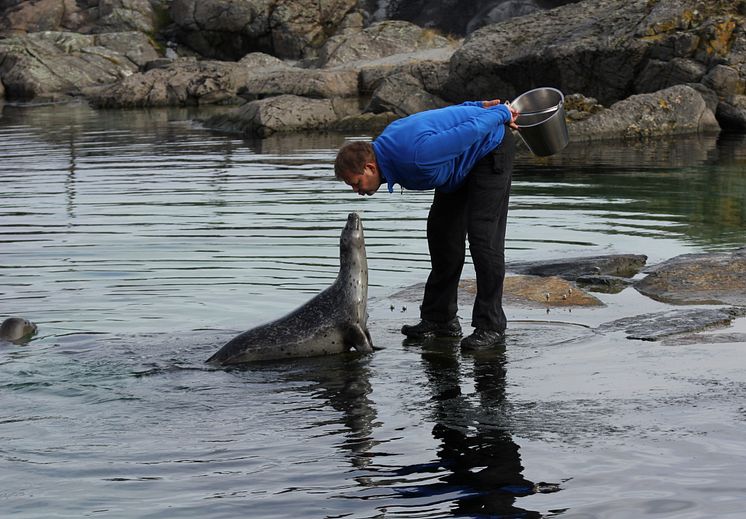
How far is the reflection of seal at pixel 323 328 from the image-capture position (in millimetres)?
7562

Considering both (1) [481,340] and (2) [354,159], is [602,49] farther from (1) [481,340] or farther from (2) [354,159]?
(2) [354,159]

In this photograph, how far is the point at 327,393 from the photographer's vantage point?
677 centimetres

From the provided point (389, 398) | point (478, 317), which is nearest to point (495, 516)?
point (389, 398)

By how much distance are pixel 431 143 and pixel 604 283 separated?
329 centimetres

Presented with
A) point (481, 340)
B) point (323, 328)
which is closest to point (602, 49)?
point (481, 340)

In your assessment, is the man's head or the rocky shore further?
the rocky shore

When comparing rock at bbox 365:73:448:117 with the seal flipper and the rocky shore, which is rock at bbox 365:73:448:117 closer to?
the rocky shore

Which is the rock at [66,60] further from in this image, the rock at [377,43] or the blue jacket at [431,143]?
the blue jacket at [431,143]

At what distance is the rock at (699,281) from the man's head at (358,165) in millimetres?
3072

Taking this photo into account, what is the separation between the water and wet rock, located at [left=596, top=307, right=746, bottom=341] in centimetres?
17

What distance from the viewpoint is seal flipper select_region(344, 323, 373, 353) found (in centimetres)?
762

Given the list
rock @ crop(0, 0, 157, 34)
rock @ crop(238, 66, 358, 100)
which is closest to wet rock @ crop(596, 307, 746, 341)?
rock @ crop(238, 66, 358, 100)

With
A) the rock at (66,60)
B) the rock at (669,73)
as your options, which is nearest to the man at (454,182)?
the rock at (669,73)

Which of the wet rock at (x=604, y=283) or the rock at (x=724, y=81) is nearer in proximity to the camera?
the wet rock at (x=604, y=283)
